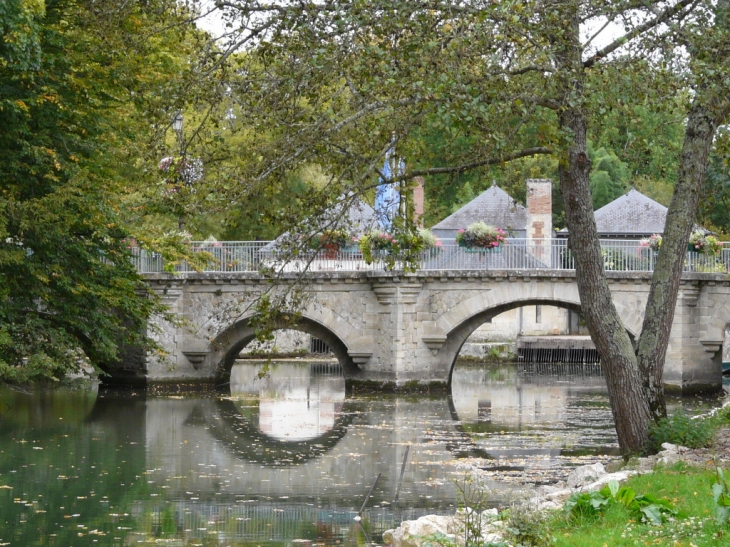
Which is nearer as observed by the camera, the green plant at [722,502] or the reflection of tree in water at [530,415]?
the green plant at [722,502]

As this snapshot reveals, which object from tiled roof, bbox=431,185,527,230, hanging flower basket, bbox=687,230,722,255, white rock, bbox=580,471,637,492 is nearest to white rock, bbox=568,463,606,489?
white rock, bbox=580,471,637,492

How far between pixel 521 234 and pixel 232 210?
29020mm

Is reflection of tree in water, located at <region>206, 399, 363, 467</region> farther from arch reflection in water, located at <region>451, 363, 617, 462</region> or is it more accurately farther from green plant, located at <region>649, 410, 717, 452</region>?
green plant, located at <region>649, 410, 717, 452</region>

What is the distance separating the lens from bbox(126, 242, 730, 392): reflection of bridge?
25.2 meters

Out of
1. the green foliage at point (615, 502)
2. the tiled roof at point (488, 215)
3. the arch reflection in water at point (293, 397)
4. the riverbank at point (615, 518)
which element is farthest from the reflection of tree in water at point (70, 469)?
the tiled roof at point (488, 215)

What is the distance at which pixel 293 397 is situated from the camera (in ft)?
85.1

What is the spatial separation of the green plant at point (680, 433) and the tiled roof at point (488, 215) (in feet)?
87.4

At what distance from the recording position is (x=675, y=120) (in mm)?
10938

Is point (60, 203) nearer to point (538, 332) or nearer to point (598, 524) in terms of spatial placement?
point (598, 524)

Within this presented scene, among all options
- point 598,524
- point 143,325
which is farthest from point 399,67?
point 143,325

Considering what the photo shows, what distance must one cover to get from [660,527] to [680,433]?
440 centimetres

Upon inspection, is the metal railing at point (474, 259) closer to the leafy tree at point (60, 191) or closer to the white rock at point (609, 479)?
the leafy tree at point (60, 191)

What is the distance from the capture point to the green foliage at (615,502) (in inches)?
295

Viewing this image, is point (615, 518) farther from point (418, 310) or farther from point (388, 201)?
point (418, 310)
